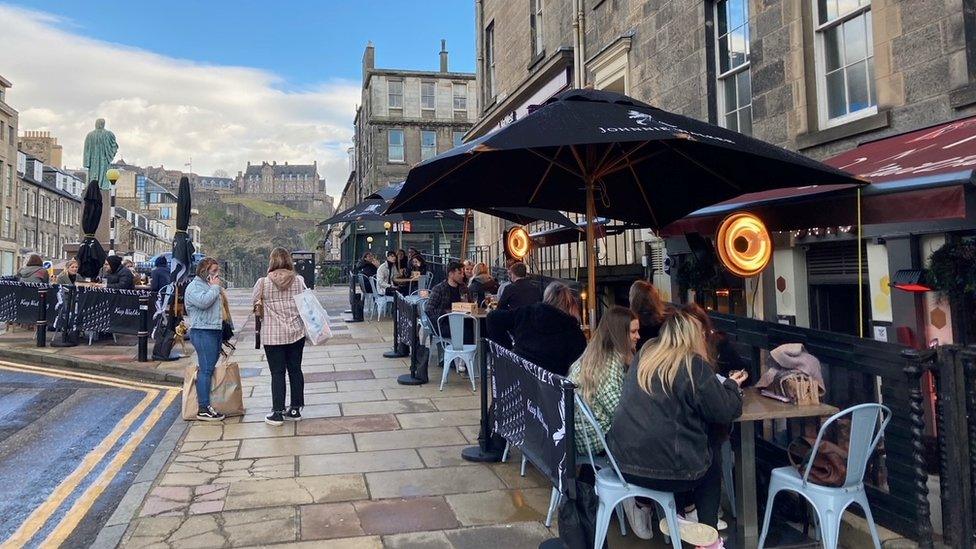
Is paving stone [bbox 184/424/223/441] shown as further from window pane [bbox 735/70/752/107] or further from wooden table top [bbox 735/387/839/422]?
window pane [bbox 735/70/752/107]

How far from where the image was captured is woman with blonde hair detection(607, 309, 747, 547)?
331cm

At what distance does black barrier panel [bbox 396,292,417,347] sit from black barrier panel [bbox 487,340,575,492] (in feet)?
12.9

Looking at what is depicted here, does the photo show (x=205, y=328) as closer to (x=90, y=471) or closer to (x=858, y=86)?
(x=90, y=471)

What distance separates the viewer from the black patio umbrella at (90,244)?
13.4m

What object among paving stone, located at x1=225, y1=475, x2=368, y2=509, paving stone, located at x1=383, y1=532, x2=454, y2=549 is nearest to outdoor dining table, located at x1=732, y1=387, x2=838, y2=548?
paving stone, located at x1=383, y1=532, x2=454, y2=549

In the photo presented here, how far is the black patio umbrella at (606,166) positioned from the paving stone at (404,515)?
2.15m

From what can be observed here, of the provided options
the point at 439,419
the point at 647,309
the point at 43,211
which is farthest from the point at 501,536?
the point at 43,211

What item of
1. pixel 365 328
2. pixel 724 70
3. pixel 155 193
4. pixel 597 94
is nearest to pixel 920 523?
pixel 597 94

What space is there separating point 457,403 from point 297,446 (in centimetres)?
229

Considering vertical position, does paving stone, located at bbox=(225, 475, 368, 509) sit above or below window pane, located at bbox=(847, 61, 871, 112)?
below

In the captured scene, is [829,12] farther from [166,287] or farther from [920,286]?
[166,287]

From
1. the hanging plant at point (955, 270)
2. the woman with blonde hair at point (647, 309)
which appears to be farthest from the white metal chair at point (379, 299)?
the hanging plant at point (955, 270)

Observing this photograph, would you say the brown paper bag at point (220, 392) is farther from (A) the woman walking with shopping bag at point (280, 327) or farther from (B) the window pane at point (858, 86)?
(B) the window pane at point (858, 86)

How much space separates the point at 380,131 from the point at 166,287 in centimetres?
2984
